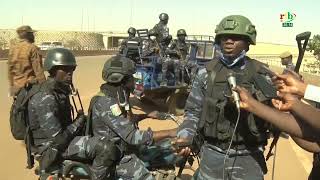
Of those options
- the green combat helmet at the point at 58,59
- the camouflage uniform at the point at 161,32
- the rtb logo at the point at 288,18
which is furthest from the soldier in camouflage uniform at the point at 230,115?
the rtb logo at the point at 288,18

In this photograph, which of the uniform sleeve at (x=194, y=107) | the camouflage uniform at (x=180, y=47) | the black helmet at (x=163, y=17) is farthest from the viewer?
the black helmet at (x=163, y=17)

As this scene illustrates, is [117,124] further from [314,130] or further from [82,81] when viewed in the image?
[82,81]

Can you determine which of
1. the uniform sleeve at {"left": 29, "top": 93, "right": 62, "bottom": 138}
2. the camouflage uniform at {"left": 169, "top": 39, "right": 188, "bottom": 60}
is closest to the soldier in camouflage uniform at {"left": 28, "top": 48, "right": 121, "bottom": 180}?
the uniform sleeve at {"left": 29, "top": 93, "right": 62, "bottom": 138}

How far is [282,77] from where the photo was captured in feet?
8.40

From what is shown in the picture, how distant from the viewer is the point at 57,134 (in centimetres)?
430

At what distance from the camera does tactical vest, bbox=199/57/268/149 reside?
3453 millimetres

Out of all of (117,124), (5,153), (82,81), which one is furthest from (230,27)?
(82,81)

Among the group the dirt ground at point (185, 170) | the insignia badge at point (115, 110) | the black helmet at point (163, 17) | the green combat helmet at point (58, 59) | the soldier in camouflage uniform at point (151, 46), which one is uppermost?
the black helmet at point (163, 17)

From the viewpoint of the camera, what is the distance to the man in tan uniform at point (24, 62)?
25.9 feet

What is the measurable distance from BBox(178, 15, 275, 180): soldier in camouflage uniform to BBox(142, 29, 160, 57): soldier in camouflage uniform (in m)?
9.03

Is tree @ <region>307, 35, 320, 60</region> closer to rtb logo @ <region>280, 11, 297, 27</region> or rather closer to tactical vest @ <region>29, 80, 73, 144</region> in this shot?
rtb logo @ <region>280, 11, 297, 27</region>

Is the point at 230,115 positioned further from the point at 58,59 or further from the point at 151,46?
the point at 151,46

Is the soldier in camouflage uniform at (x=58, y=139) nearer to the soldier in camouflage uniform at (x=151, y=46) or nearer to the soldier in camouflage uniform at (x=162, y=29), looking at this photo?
the soldier in camouflage uniform at (x=151, y=46)

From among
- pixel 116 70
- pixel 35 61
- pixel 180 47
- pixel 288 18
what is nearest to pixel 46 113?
pixel 116 70
